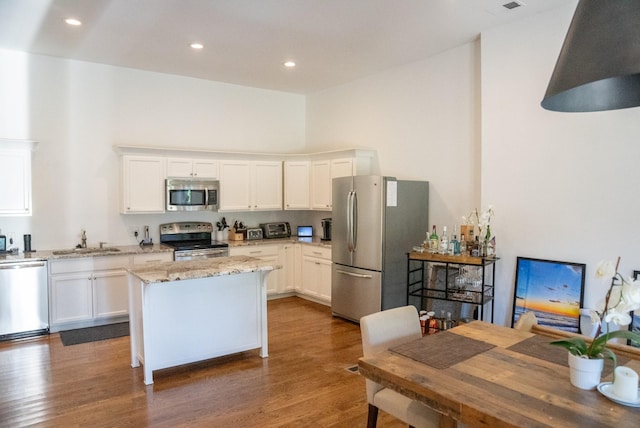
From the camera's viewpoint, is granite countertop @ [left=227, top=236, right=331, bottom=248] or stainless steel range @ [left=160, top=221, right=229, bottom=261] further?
granite countertop @ [left=227, top=236, right=331, bottom=248]

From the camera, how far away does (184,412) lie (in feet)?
10.1

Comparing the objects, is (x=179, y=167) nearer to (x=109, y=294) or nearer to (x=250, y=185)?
(x=250, y=185)

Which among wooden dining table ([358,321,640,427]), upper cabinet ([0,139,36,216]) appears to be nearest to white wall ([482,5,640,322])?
wooden dining table ([358,321,640,427])

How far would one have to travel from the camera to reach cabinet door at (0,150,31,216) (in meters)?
4.64

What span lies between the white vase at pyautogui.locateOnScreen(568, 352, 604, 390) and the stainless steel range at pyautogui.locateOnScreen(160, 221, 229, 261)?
14.8 ft

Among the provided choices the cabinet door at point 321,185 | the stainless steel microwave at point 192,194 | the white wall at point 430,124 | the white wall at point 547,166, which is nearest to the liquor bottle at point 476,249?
the white wall at point 547,166

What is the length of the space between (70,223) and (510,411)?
5298 mm

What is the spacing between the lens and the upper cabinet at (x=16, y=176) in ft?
15.2

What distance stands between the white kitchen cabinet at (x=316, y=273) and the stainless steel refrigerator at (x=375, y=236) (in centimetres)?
54

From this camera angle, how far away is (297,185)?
6.49m

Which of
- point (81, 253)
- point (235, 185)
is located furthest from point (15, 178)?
point (235, 185)

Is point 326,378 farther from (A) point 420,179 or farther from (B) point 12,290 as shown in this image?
(B) point 12,290

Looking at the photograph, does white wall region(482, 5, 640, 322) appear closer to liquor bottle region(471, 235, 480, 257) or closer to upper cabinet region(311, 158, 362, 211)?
liquor bottle region(471, 235, 480, 257)

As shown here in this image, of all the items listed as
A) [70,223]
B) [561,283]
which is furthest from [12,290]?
[561,283]
